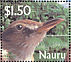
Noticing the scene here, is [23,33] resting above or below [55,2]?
below

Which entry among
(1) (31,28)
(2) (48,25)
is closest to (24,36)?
(1) (31,28)

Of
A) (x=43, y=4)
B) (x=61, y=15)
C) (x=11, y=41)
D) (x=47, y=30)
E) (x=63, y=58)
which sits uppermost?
(x=43, y=4)

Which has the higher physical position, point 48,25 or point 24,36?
point 48,25

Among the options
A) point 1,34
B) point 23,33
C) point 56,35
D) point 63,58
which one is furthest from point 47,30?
point 1,34

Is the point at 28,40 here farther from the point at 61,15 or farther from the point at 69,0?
the point at 69,0

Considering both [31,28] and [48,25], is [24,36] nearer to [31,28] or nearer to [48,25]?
[31,28]
